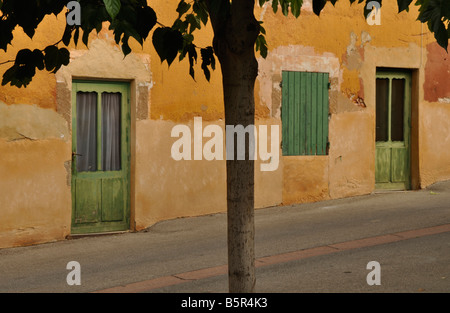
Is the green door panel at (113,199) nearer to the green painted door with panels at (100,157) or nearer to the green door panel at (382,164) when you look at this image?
the green painted door with panels at (100,157)

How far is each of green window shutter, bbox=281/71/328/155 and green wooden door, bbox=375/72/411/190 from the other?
1400 mm

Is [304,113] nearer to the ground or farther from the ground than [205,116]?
farther from the ground

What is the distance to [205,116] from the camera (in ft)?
34.5

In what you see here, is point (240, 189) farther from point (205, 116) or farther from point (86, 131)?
point (205, 116)

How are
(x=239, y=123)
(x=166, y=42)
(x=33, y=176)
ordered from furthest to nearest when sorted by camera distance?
1. (x=33, y=176)
2. (x=239, y=123)
3. (x=166, y=42)

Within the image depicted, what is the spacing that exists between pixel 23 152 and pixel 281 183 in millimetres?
4330

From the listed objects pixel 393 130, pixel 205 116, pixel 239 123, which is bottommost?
pixel 239 123

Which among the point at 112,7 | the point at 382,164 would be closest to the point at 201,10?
the point at 112,7

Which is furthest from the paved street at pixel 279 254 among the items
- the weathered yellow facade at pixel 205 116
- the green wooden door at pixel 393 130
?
the green wooden door at pixel 393 130

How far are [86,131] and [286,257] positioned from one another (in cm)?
377

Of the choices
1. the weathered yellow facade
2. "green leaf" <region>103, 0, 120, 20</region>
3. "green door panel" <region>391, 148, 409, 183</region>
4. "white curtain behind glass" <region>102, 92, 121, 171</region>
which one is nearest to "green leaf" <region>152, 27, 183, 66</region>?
"green leaf" <region>103, 0, 120, 20</region>

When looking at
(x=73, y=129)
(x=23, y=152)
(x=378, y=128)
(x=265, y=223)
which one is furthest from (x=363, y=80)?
(x=23, y=152)

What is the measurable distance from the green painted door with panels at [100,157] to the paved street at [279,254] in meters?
0.35
